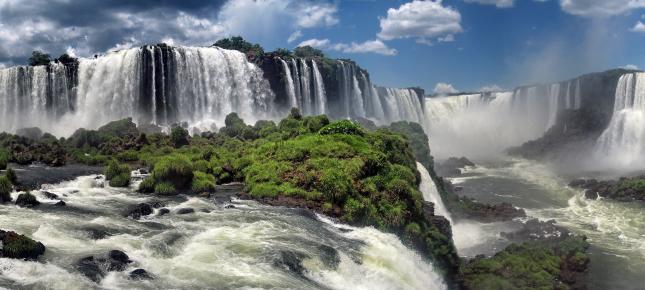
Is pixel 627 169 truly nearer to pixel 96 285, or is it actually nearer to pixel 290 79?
pixel 290 79

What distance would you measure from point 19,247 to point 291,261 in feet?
19.8

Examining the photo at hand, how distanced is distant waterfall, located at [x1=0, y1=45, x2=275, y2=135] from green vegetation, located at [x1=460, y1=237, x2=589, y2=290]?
31379mm

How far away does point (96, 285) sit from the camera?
1040 cm

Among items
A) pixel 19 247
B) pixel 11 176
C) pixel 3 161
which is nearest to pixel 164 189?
pixel 11 176

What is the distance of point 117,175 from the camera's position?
862 inches

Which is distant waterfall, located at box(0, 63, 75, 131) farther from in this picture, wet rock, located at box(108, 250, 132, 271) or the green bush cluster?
wet rock, located at box(108, 250, 132, 271)

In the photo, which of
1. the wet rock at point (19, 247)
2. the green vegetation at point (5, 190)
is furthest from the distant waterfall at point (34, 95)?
the wet rock at point (19, 247)

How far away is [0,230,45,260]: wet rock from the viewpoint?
11.3 meters

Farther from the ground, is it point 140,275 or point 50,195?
point 50,195

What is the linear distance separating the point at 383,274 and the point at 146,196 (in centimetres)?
1015

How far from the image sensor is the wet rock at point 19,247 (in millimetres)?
11292

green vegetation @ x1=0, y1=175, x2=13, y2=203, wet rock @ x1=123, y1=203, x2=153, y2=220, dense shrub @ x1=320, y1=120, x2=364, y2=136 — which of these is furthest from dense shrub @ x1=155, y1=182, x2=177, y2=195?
dense shrub @ x1=320, y1=120, x2=364, y2=136

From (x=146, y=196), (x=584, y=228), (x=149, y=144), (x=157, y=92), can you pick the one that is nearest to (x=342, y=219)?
(x=146, y=196)

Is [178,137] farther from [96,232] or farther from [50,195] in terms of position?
[96,232]
